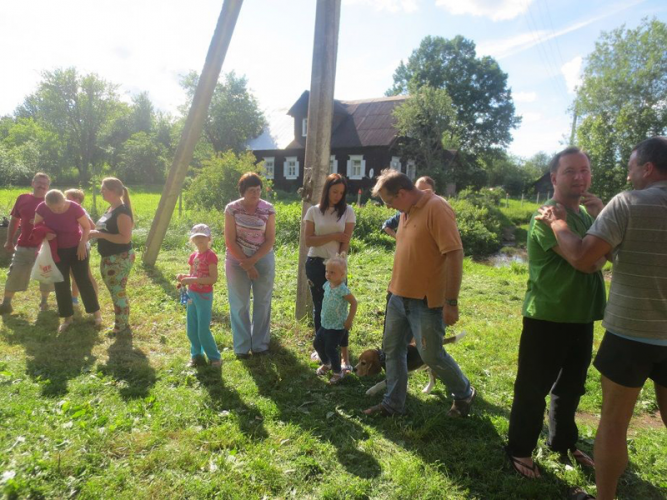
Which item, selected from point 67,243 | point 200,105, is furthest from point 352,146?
point 67,243

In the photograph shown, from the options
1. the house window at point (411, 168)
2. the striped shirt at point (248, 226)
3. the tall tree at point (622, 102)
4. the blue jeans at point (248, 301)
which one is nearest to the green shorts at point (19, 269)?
the blue jeans at point (248, 301)

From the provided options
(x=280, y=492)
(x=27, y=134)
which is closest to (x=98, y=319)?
(x=280, y=492)

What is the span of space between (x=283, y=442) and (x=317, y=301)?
1.59 meters

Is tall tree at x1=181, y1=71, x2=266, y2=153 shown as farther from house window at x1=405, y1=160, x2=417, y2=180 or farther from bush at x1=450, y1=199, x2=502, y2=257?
bush at x1=450, y1=199, x2=502, y2=257

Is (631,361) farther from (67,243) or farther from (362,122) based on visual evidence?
(362,122)

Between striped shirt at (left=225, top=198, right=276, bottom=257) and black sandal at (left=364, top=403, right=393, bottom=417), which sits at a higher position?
striped shirt at (left=225, top=198, right=276, bottom=257)

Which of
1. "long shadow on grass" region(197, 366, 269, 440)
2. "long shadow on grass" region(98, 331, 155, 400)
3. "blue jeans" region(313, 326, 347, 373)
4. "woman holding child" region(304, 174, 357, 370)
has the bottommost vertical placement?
"long shadow on grass" region(98, 331, 155, 400)

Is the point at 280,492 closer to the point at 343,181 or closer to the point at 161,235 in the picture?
the point at 343,181

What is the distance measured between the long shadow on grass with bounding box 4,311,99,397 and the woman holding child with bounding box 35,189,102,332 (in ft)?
0.59

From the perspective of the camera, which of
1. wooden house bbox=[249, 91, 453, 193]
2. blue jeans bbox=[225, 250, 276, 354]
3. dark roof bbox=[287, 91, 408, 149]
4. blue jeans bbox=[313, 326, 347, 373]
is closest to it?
blue jeans bbox=[313, 326, 347, 373]

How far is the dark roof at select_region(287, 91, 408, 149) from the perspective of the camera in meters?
27.5

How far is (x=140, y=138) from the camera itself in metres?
45.4

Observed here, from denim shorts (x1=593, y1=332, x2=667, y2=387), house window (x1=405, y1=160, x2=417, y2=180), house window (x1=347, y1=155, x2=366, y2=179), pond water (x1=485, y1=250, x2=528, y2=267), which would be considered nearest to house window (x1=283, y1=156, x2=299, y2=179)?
house window (x1=347, y1=155, x2=366, y2=179)

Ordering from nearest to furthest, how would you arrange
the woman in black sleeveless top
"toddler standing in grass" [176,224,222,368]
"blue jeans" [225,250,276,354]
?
"toddler standing in grass" [176,224,222,368]
"blue jeans" [225,250,276,354]
the woman in black sleeveless top
